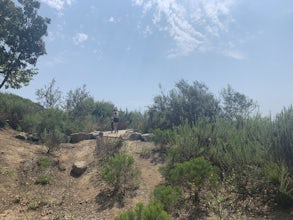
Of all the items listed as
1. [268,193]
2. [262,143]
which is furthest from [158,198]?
[262,143]

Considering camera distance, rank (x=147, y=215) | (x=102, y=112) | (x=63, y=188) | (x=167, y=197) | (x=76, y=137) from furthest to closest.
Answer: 1. (x=102, y=112)
2. (x=76, y=137)
3. (x=63, y=188)
4. (x=167, y=197)
5. (x=147, y=215)

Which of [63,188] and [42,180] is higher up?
[42,180]

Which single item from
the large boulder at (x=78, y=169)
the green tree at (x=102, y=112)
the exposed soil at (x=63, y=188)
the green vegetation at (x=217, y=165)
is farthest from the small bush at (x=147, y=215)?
the green tree at (x=102, y=112)

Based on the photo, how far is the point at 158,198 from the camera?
6312 mm

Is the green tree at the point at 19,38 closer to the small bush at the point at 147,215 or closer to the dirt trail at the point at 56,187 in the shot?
the dirt trail at the point at 56,187

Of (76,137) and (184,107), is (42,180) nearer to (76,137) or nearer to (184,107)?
(76,137)

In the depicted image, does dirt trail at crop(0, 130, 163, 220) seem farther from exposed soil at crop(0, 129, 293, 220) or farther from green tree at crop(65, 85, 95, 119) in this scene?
green tree at crop(65, 85, 95, 119)

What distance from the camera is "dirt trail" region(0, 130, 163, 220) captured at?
7.14m

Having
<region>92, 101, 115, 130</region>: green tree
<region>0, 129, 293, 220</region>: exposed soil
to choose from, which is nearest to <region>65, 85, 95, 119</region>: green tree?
<region>92, 101, 115, 130</region>: green tree

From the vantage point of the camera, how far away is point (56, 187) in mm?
8836

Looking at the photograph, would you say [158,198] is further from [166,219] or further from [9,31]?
[9,31]

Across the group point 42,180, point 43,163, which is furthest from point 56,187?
point 43,163

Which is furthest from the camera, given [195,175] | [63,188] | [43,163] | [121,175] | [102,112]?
[102,112]

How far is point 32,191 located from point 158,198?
404cm
